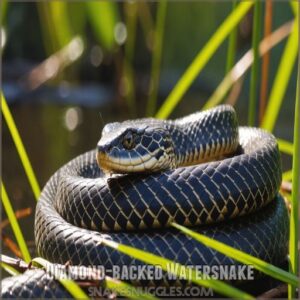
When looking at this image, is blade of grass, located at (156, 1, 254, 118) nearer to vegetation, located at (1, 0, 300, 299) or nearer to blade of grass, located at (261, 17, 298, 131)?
vegetation, located at (1, 0, 300, 299)

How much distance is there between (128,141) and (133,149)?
0.04 m

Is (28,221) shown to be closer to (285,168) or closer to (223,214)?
(223,214)

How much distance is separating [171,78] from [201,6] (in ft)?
3.81

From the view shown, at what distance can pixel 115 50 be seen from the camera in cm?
1045

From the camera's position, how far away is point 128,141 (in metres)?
3.06

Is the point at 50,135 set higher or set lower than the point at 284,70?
lower

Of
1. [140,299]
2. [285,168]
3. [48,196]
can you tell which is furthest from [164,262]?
[285,168]

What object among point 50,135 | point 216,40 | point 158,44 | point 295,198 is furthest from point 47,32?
point 295,198

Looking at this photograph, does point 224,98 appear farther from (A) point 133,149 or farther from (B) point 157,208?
(B) point 157,208

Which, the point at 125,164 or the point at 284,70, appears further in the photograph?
the point at 284,70

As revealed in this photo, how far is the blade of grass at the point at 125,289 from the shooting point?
7.28ft

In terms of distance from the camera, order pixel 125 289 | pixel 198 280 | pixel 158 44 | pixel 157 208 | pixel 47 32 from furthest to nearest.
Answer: pixel 47 32 → pixel 158 44 → pixel 157 208 → pixel 125 289 → pixel 198 280

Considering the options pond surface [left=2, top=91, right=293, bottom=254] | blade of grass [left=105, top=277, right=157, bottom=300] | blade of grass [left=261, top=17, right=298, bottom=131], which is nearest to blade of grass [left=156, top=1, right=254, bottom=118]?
blade of grass [left=261, top=17, right=298, bottom=131]

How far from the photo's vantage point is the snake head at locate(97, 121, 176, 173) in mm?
2984
